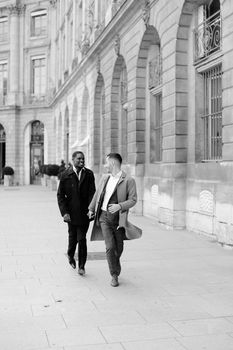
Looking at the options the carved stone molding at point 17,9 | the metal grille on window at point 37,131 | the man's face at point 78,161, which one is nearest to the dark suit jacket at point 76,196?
the man's face at point 78,161

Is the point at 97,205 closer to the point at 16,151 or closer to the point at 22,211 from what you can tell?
the point at 22,211

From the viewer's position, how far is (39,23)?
145 feet

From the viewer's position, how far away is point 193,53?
40.8 ft

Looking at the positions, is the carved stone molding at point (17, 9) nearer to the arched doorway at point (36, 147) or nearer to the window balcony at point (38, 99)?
the window balcony at point (38, 99)

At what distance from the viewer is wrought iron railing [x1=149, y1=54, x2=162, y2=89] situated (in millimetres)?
15089

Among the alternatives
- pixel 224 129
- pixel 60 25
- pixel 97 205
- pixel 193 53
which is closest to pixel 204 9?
pixel 193 53

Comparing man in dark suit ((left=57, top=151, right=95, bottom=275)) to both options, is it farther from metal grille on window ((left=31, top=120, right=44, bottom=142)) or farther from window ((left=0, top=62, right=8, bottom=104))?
window ((left=0, top=62, right=8, bottom=104))

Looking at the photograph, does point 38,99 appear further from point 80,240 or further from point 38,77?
point 80,240

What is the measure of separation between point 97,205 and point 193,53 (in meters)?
6.73

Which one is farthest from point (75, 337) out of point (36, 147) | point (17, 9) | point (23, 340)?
point (17, 9)

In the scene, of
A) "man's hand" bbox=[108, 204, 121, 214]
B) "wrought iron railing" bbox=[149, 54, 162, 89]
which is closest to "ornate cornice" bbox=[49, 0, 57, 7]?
"wrought iron railing" bbox=[149, 54, 162, 89]

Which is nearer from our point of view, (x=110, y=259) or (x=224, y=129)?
(x=110, y=259)

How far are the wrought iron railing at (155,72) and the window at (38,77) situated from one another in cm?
2940

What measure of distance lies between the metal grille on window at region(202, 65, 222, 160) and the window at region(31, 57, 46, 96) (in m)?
33.5
